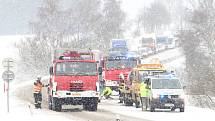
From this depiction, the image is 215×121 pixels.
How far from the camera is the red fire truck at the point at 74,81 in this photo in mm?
31734

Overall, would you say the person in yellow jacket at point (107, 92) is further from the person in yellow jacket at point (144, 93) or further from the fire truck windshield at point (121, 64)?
the person in yellow jacket at point (144, 93)

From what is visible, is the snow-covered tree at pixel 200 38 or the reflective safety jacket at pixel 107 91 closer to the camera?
the reflective safety jacket at pixel 107 91

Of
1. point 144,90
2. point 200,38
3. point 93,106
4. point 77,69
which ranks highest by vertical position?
point 200,38

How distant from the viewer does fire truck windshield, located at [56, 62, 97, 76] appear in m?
31.9

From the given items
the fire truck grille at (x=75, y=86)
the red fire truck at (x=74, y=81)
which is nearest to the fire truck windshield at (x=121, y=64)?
the red fire truck at (x=74, y=81)

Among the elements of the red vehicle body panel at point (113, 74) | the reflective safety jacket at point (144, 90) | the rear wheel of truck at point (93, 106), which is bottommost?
the rear wheel of truck at point (93, 106)

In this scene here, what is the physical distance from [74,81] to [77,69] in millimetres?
671

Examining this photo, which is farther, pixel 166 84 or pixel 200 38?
pixel 200 38

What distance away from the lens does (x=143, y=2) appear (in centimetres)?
18900

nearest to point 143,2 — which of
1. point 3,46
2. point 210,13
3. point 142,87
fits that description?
point 3,46

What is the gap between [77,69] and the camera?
32000 mm

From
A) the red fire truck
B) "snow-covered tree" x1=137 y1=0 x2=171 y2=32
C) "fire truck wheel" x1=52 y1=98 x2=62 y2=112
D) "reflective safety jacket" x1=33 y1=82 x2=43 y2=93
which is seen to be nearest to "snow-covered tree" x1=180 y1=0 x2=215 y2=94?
"reflective safety jacket" x1=33 y1=82 x2=43 y2=93

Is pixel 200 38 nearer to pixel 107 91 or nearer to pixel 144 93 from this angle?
pixel 107 91

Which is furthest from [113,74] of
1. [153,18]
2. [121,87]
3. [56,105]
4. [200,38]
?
[153,18]
